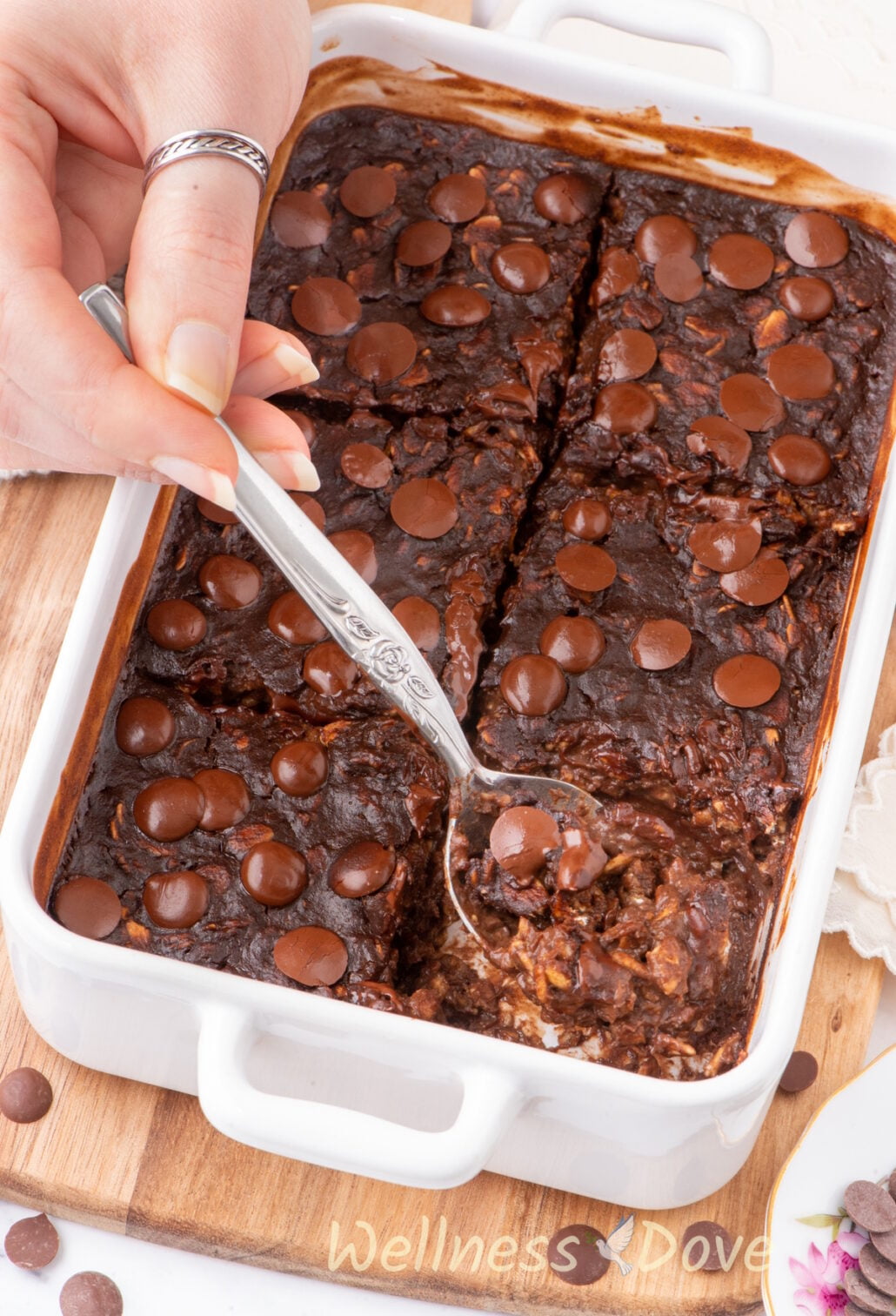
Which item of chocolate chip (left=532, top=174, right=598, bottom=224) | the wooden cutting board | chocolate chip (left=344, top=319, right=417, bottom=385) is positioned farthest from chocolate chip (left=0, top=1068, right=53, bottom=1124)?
chocolate chip (left=532, top=174, right=598, bottom=224)

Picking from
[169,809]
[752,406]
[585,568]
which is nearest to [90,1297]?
[169,809]

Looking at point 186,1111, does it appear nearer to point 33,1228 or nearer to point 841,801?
point 33,1228

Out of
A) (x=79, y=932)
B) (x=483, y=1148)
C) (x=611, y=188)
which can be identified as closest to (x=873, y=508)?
(x=611, y=188)

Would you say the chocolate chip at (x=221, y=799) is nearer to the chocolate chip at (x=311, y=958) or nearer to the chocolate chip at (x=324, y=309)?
the chocolate chip at (x=311, y=958)

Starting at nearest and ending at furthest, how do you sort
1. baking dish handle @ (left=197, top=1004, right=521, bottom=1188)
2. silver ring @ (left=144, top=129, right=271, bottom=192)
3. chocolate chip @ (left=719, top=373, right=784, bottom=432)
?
1. baking dish handle @ (left=197, top=1004, right=521, bottom=1188)
2. silver ring @ (left=144, top=129, right=271, bottom=192)
3. chocolate chip @ (left=719, top=373, right=784, bottom=432)

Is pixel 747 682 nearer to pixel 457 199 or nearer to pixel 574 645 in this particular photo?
pixel 574 645

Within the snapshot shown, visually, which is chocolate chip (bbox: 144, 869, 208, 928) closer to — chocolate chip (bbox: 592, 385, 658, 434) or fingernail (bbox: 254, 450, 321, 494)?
fingernail (bbox: 254, 450, 321, 494)

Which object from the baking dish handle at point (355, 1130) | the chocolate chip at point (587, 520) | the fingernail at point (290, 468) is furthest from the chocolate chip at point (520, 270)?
the baking dish handle at point (355, 1130)
